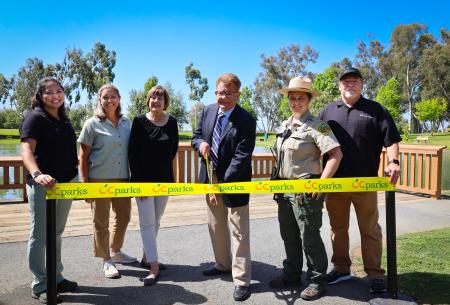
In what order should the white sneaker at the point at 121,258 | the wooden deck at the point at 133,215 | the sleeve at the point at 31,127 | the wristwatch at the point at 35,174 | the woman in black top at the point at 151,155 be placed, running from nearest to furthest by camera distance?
the wristwatch at the point at 35,174
the sleeve at the point at 31,127
the woman in black top at the point at 151,155
the white sneaker at the point at 121,258
the wooden deck at the point at 133,215

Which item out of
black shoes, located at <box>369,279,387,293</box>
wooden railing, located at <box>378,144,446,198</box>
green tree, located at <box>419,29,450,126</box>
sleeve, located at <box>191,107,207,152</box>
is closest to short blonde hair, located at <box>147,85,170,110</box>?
sleeve, located at <box>191,107,207,152</box>

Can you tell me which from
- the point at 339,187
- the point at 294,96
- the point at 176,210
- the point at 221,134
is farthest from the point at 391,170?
the point at 176,210

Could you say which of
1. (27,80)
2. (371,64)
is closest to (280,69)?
(371,64)

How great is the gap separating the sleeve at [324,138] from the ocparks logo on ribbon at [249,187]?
10.6 inches

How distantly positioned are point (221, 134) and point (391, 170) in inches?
60.1

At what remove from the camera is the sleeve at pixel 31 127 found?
3.12 metres

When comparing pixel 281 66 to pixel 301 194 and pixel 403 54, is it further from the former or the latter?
pixel 301 194

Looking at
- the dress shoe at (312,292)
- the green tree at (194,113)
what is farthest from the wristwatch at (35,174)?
the green tree at (194,113)

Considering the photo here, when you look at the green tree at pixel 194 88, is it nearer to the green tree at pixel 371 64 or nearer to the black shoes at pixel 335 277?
the green tree at pixel 371 64

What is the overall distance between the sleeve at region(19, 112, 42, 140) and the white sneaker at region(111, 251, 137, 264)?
173 centimetres

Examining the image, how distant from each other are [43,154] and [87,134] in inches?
21.7

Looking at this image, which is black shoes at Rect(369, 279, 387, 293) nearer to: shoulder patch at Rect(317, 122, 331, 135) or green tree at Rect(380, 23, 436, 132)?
shoulder patch at Rect(317, 122, 331, 135)

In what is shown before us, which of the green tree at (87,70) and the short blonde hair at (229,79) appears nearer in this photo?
the short blonde hair at (229,79)

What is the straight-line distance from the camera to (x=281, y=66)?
6378cm
